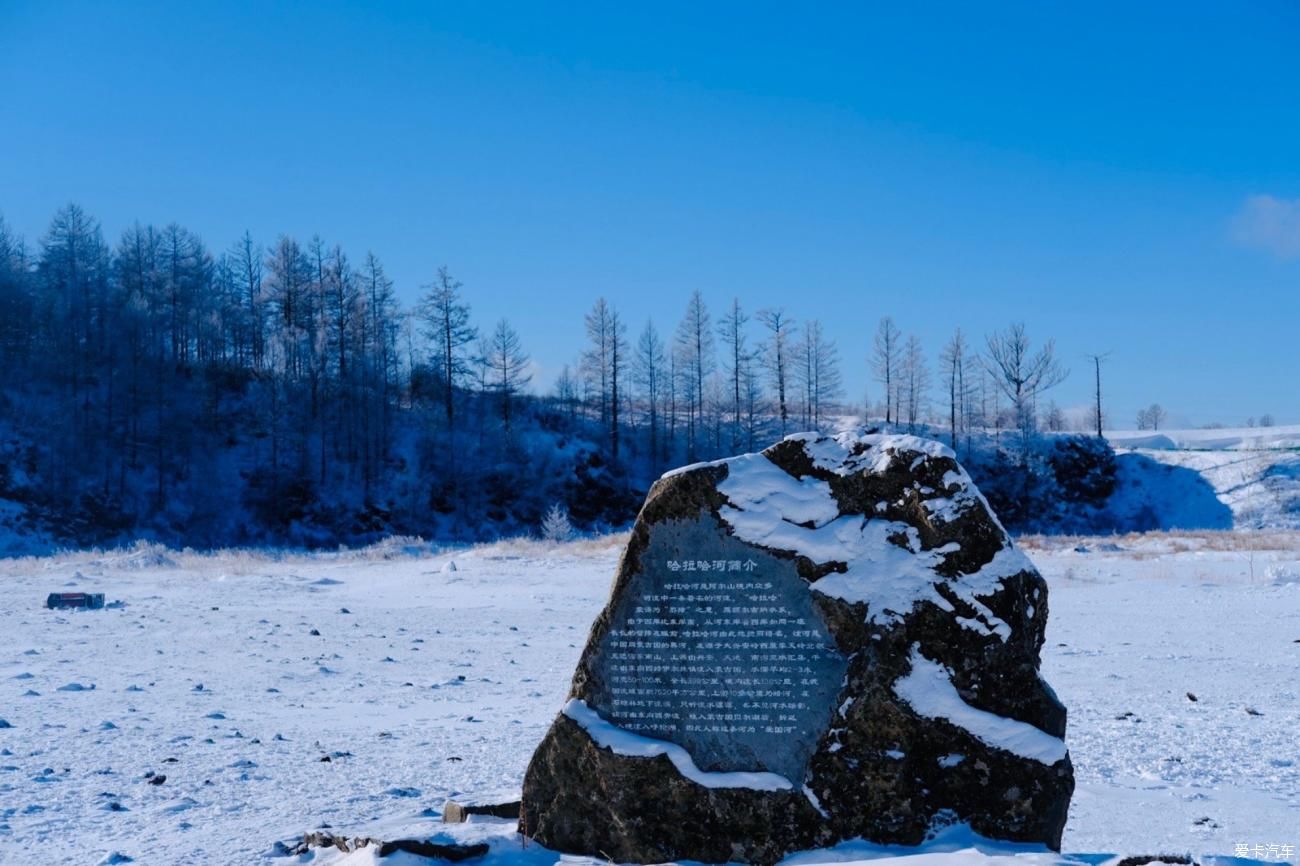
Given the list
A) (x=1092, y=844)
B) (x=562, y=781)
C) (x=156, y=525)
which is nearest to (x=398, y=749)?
(x=562, y=781)

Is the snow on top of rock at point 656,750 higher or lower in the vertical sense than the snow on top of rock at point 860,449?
lower

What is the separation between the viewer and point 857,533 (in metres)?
5.47

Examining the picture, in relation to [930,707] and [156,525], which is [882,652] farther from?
[156,525]

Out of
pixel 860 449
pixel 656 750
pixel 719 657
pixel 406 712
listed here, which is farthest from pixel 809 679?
pixel 406 712

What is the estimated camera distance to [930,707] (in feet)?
16.7

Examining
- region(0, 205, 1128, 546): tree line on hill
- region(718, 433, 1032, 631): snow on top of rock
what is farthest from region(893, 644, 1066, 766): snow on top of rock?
region(0, 205, 1128, 546): tree line on hill

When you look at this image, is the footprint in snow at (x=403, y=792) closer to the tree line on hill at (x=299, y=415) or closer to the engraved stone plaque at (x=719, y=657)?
the engraved stone plaque at (x=719, y=657)

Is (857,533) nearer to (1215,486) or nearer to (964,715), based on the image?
(964,715)

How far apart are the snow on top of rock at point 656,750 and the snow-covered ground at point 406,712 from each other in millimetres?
430

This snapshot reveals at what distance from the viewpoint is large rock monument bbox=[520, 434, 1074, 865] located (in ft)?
16.6

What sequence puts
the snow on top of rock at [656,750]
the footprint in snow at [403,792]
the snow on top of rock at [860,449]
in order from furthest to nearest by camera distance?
the footprint in snow at [403,792]
the snow on top of rock at [860,449]
the snow on top of rock at [656,750]

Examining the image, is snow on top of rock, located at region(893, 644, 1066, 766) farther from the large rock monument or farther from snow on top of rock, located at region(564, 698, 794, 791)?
snow on top of rock, located at region(564, 698, 794, 791)

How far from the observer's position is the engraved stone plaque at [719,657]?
17.2 feet

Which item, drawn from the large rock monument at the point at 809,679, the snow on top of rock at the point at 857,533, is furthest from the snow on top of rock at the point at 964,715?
the snow on top of rock at the point at 857,533
